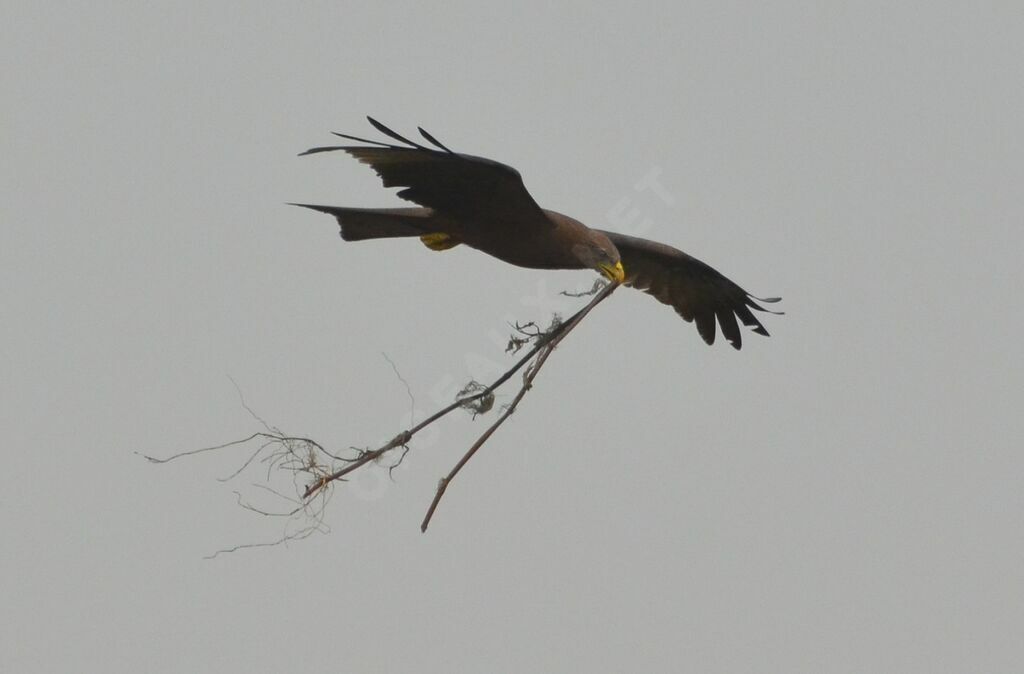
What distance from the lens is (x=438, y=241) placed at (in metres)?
6.87

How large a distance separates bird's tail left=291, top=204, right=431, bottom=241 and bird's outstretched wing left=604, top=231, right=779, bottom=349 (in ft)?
7.84

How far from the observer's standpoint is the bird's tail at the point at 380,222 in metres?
6.67

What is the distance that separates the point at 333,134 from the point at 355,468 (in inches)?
59.8

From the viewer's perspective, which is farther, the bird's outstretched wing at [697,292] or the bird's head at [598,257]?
the bird's outstretched wing at [697,292]

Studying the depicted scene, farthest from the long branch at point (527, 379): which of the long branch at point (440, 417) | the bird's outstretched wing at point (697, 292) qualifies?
the bird's outstretched wing at point (697, 292)

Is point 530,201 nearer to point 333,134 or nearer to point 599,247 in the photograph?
point 599,247

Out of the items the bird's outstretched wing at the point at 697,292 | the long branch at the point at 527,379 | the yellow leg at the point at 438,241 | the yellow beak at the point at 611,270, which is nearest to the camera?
the long branch at the point at 527,379

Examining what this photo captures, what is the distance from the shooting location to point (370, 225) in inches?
267

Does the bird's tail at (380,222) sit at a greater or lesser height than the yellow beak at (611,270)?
greater

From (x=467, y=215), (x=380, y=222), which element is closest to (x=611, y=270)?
(x=467, y=215)

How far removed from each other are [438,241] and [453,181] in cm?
56

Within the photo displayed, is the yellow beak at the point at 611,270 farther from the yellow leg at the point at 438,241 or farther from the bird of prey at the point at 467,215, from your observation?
the yellow leg at the point at 438,241

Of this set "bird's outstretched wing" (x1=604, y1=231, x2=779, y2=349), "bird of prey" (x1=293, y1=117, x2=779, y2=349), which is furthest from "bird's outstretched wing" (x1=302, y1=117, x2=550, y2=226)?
"bird's outstretched wing" (x1=604, y1=231, x2=779, y2=349)

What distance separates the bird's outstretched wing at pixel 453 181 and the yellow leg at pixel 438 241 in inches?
10.3
